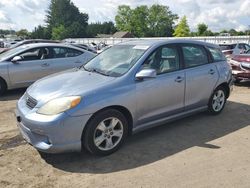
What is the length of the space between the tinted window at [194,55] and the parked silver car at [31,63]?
181 inches

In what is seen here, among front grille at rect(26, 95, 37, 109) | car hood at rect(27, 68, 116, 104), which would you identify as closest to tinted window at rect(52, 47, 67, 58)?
car hood at rect(27, 68, 116, 104)

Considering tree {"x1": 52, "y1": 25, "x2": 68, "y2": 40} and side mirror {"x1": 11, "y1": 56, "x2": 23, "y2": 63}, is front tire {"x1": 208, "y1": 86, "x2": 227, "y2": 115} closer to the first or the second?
side mirror {"x1": 11, "y1": 56, "x2": 23, "y2": 63}

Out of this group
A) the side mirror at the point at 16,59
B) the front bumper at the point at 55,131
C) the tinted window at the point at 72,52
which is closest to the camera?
the front bumper at the point at 55,131

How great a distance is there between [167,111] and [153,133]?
19.1 inches

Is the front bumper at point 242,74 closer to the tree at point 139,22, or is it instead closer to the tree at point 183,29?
the tree at point 183,29

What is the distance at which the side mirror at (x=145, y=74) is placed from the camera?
4.82 metres

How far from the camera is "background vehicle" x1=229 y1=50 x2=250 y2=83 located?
33.7ft

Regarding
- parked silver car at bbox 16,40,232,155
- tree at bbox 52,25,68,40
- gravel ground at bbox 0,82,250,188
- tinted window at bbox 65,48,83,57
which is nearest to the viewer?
gravel ground at bbox 0,82,250,188

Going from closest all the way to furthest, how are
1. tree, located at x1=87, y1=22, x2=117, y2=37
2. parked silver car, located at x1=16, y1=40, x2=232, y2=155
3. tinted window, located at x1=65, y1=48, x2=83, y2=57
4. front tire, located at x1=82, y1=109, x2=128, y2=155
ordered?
parked silver car, located at x1=16, y1=40, x2=232, y2=155 → front tire, located at x1=82, y1=109, x2=128, y2=155 → tinted window, located at x1=65, y1=48, x2=83, y2=57 → tree, located at x1=87, y1=22, x2=117, y2=37

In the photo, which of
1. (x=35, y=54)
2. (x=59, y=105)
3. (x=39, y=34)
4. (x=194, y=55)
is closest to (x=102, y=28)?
(x=39, y=34)

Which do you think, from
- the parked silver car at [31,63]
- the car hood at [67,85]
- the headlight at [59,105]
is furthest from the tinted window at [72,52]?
the headlight at [59,105]

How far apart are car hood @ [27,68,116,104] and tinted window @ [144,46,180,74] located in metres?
0.79

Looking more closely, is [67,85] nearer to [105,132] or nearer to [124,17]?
[105,132]

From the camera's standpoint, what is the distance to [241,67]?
409 inches
